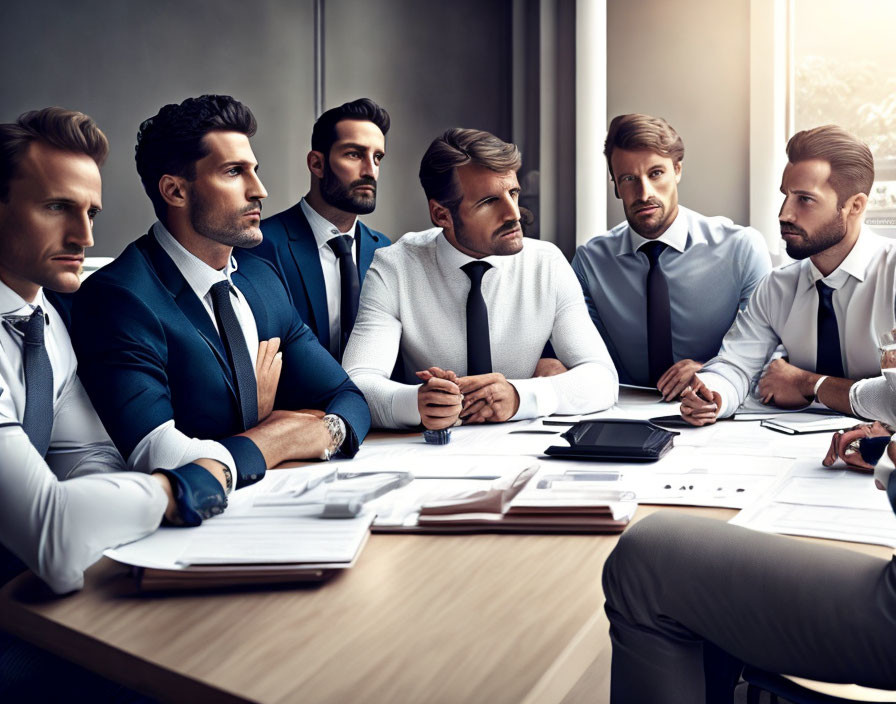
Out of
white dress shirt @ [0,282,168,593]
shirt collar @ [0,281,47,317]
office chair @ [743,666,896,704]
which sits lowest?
office chair @ [743,666,896,704]

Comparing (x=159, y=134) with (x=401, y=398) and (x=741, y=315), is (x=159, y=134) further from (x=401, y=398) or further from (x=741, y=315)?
(x=741, y=315)

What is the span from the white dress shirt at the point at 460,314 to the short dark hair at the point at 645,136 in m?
0.66

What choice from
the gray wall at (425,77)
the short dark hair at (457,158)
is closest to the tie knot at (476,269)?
the short dark hair at (457,158)

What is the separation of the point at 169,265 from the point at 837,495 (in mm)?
1497

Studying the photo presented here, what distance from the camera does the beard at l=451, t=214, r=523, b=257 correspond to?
271 centimetres

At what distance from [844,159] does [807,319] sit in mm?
529

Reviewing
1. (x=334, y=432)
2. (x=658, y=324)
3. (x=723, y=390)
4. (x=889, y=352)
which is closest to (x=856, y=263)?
(x=723, y=390)

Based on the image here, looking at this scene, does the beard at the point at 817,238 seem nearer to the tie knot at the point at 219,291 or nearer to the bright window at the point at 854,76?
the bright window at the point at 854,76

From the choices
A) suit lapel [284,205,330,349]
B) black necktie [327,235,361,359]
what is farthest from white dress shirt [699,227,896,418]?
suit lapel [284,205,330,349]

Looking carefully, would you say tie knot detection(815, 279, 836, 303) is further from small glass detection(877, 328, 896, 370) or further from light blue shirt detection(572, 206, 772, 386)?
Answer: small glass detection(877, 328, 896, 370)

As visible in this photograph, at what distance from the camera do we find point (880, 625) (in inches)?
33.1

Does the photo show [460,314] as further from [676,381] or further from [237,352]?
[237,352]

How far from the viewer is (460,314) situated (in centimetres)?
270

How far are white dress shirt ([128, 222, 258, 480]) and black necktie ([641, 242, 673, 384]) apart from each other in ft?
5.24
